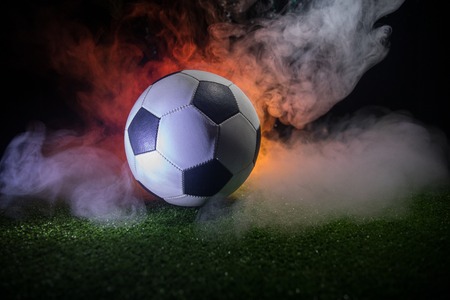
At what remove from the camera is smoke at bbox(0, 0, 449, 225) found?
3.02 m

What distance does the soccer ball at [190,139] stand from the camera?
6.50 feet

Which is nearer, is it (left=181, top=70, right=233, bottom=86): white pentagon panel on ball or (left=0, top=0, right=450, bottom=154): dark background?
(left=181, top=70, right=233, bottom=86): white pentagon panel on ball

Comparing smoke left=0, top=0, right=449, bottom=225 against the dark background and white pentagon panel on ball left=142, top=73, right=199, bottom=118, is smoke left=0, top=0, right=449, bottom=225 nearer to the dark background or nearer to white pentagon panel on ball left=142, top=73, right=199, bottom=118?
the dark background

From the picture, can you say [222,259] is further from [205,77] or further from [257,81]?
[257,81]

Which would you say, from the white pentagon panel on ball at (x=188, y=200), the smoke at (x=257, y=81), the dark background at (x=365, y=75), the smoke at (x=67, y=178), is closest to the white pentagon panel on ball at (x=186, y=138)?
the white pentagon panel on ball at (x=188, y=200)

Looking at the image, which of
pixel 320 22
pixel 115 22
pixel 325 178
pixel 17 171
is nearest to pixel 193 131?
pixel 325 178

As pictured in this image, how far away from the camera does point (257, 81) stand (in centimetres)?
354

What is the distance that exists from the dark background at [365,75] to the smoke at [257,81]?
0.48ft

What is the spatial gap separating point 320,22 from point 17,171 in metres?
3.44

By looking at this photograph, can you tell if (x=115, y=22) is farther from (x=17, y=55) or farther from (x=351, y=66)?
(x=351, y=66)

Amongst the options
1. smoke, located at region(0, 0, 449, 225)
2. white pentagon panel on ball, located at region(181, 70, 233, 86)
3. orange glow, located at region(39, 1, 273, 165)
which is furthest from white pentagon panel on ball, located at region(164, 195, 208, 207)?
orange glow, located at region(39, 1, 273, 165)

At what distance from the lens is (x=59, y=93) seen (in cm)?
412

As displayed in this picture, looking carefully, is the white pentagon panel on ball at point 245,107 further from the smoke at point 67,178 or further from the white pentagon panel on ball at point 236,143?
the smoke at point 67,178

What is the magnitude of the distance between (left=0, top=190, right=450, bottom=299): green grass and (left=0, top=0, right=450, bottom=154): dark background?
214 cm
